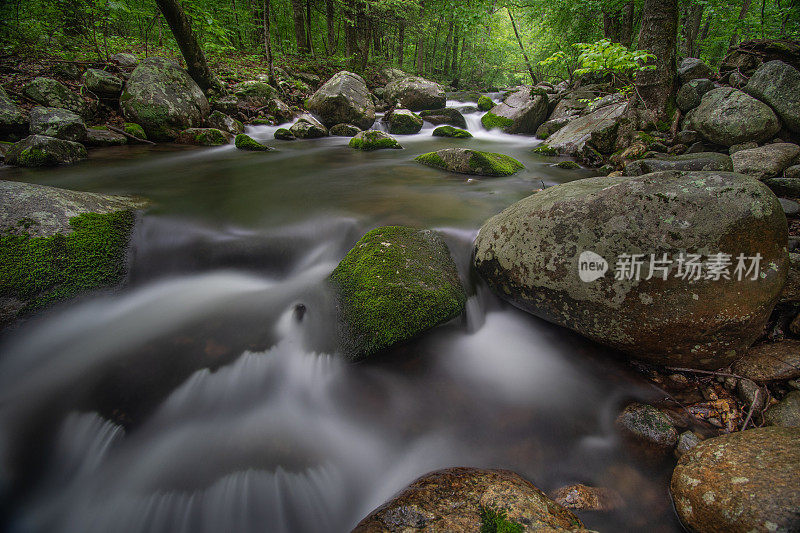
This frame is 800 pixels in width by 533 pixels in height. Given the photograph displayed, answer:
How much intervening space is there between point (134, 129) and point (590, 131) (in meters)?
11.6

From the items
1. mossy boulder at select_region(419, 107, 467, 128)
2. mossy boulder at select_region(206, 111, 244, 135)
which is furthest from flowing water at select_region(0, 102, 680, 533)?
mossy boulder at select_region(419, 107, 467, 128)

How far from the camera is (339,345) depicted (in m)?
2.82

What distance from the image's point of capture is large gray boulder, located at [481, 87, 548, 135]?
11352 mm

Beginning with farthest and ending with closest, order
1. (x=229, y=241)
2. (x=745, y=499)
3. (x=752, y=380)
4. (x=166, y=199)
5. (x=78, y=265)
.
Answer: (x=166, y=199), (x=229, y=241), (x=78, y=265), (x=752, y=380), (x=745, y=499)

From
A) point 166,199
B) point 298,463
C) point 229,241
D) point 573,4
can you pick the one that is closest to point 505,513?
point 298,463

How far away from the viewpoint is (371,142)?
30.4 ft

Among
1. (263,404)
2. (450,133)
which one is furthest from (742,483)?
(450,133)

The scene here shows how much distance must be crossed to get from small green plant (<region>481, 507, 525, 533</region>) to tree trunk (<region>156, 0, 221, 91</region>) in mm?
12443

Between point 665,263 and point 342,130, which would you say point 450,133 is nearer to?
point 342,130

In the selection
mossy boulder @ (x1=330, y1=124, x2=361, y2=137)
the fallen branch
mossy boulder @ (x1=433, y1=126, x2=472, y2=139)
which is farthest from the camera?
mossy boulder @ (x1=433, y1=126, x2=472, y2=139)

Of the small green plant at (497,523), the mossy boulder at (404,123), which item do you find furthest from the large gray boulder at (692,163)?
the mossy boulder at (404,123)

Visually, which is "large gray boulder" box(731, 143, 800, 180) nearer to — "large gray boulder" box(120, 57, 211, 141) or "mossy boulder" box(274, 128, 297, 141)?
"mossy boulder" box(274, 128, 297, 141)

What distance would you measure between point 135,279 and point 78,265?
0.45 meters

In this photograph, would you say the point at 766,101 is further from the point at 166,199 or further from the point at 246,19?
the point at 246,19
